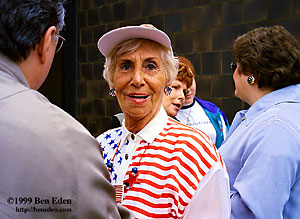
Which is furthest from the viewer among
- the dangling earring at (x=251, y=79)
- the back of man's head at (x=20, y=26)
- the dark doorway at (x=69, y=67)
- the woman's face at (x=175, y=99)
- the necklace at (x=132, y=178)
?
the dark doorway at (x=69, y=67)

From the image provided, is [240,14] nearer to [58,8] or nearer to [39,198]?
[58,8]

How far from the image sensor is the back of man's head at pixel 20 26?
0.98m

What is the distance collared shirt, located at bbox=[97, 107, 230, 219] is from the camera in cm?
131

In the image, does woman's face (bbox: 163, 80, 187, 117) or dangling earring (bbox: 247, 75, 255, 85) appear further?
woman's face (bbox: 163, 80, 187, 117)

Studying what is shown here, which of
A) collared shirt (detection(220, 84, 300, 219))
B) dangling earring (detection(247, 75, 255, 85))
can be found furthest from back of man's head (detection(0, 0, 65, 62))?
dangling earring (detection(247, 75, 255, 85))

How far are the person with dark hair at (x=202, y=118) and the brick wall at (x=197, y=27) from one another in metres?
1.16

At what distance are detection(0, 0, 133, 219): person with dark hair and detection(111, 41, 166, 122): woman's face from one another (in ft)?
1.96

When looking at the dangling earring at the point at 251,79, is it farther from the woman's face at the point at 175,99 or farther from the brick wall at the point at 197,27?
the brick wall at the point at 197,27

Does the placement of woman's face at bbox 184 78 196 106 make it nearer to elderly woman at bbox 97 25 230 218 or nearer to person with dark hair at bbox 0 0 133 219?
elderly woman at bbox 97 25 230 218

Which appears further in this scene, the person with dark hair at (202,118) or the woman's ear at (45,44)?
the person with dark hair at (202,118)

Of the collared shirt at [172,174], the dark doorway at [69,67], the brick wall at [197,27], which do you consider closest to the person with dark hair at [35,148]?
the collared shirt at [172,174]

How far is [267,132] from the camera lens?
1601mm

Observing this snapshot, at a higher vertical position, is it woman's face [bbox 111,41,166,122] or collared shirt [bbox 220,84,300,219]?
woman's face [bbox 111,41,166,122]

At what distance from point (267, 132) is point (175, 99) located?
4.85 feet
